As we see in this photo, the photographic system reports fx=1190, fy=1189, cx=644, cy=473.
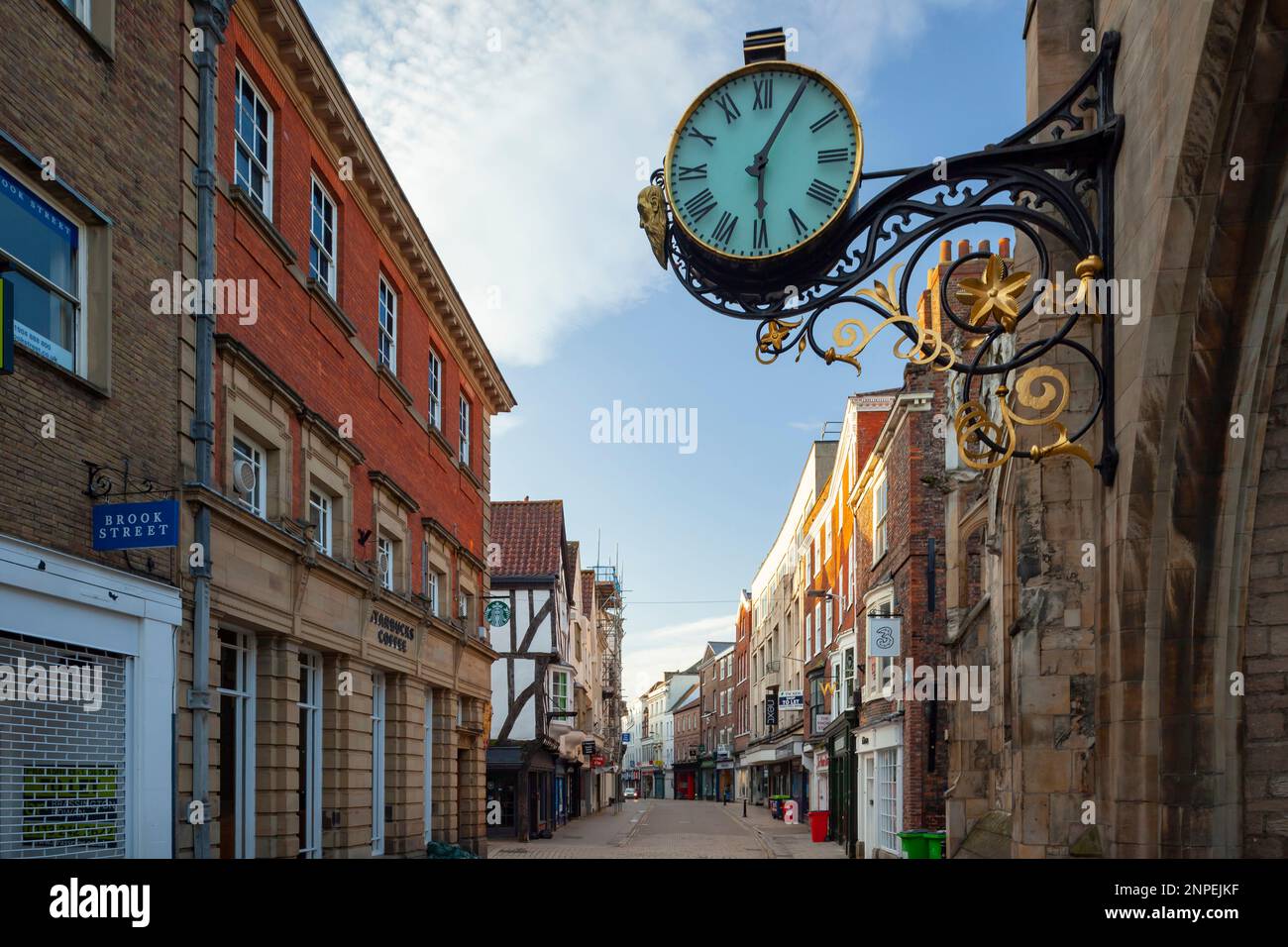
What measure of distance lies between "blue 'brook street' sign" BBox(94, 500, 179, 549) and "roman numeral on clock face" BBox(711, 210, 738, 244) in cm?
560

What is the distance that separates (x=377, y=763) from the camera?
2000 centimetres

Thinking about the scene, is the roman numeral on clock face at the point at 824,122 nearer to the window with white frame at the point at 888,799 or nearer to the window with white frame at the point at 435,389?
the window with white frame at the point at 435,389

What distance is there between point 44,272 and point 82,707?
134 inches

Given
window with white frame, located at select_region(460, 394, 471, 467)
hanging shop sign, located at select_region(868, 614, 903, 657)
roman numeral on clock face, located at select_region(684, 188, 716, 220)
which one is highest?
window with white frame, located at select_region(460, 394, 471, 467)

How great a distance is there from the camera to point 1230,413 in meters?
4.93

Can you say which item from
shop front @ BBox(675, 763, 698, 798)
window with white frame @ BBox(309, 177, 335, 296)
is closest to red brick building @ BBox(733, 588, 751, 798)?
shop front @ BBox(675, 763, 698, 798)

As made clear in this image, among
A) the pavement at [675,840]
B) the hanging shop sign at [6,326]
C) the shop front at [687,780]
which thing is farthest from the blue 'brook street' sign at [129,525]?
the shop front at [687,780]

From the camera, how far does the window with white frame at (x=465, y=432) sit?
27.4 m

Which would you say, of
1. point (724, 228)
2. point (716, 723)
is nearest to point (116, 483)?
point (724, 228)

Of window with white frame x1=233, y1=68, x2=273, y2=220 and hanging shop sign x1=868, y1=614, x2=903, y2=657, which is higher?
window with white frame x1=233, y1=68, x2=273, y2=220

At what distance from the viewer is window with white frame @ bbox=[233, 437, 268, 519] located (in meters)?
13.2

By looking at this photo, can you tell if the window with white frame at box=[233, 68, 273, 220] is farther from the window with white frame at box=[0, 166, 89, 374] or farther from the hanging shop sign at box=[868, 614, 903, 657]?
the hanging shop sign at box=[868, 614, 903, 657]

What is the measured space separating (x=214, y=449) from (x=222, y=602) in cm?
158

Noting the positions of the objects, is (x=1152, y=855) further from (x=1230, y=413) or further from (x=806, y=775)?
(x=806, y=775)
